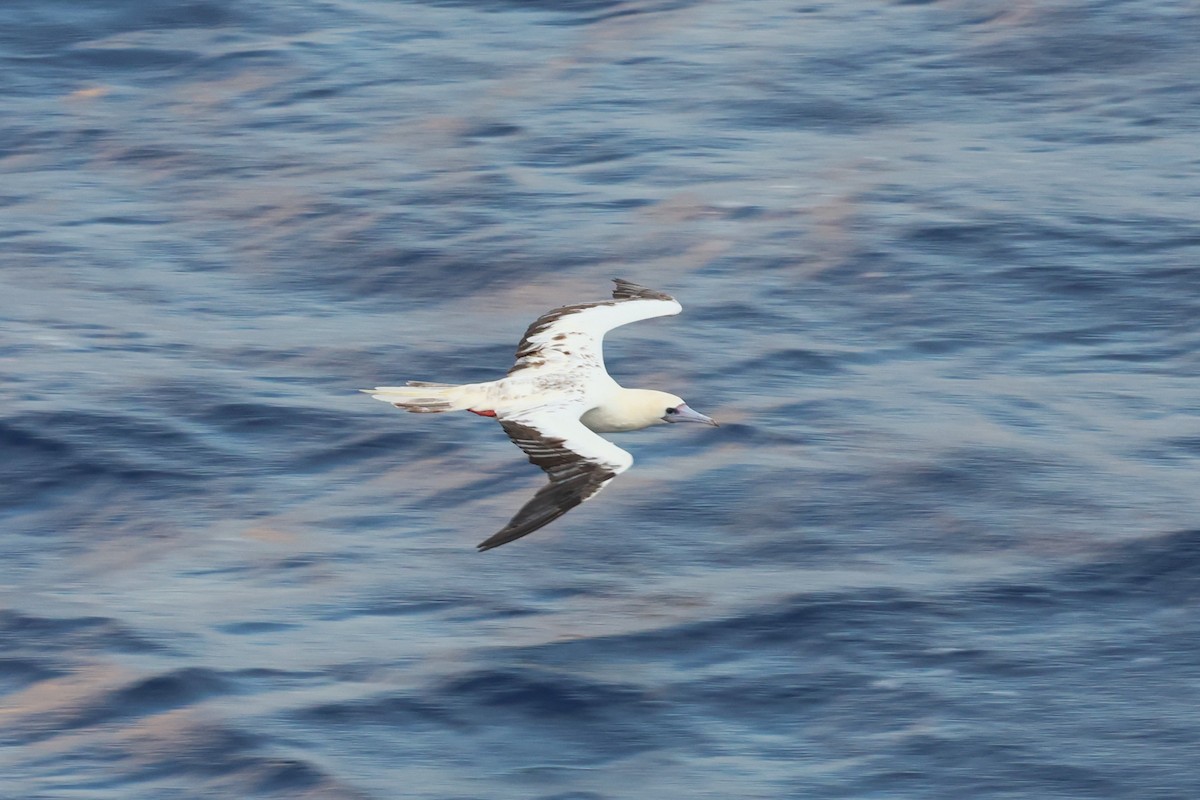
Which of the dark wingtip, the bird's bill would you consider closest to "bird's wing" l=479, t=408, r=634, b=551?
the bird's bill

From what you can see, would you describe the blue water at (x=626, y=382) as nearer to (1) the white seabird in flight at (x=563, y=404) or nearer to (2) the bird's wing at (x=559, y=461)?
(1) the white seabird in flight at (x=563, y=404)

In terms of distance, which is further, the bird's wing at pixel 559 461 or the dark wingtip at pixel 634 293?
the dark wingtip at pixel 634 293

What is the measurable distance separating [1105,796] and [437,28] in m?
15.4

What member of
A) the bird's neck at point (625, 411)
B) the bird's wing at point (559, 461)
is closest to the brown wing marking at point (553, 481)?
the bird's wing at point (559, 461)

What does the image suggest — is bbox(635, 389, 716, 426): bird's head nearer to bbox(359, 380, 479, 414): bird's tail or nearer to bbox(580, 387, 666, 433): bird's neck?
bbox(580, 387, 666, 433): bird's neck

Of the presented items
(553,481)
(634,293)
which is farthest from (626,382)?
(553,481)

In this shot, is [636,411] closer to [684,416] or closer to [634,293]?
[684,416]

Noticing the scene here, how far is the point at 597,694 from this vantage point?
12602 millimetres

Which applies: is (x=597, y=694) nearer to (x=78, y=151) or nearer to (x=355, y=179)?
(x=355, y=179)

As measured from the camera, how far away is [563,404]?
13.2 m

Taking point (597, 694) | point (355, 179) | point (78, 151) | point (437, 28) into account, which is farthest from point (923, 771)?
point (437, 28)

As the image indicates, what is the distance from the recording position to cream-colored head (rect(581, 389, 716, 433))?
1348 centimetres

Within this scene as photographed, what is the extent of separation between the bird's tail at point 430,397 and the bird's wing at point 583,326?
83 centimetres

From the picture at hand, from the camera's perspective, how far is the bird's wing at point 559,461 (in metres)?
11.7
